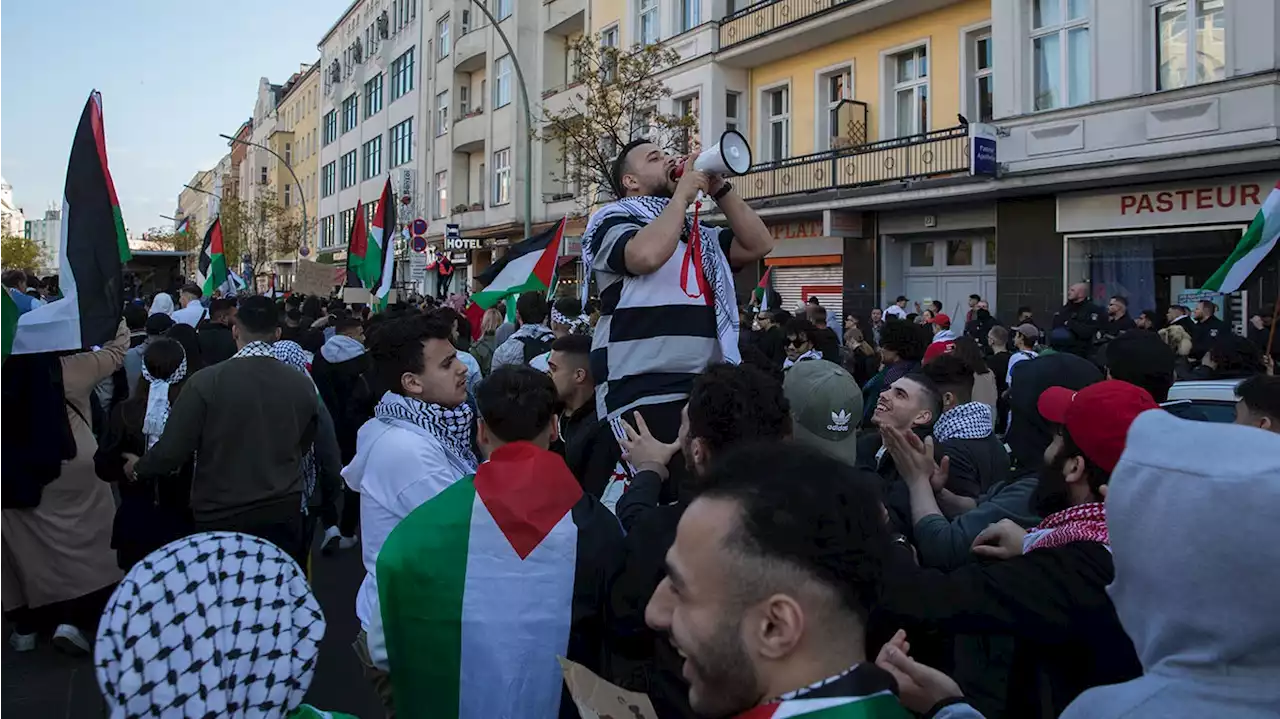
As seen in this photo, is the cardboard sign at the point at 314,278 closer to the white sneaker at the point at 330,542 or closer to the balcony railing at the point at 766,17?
the balcony railing at the point at 766,17

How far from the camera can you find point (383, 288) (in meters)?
12.2

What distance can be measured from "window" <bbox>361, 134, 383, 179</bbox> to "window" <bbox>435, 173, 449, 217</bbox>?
9.30 metres

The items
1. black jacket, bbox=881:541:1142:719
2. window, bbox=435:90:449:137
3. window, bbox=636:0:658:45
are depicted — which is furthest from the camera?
window, bbox=435:90:449:137

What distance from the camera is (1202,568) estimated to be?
1.45 metres

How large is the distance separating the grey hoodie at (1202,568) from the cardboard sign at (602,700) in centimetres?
77

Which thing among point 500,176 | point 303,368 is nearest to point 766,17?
point 500,176

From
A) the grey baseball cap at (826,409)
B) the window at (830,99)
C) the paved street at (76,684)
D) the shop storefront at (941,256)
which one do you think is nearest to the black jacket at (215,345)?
the paved street at (76,684)

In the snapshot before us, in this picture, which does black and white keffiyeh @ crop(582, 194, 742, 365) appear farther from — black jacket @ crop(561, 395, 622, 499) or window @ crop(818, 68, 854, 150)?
window @ crop(818, 68, 854, 150)

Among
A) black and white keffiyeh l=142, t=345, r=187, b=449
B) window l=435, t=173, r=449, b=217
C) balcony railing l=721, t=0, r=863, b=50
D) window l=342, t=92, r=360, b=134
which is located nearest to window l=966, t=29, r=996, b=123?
balcony railing l=721, t=0, r=863, b=50

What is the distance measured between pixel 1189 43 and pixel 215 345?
1356cm

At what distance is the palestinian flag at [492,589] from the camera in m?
2.38

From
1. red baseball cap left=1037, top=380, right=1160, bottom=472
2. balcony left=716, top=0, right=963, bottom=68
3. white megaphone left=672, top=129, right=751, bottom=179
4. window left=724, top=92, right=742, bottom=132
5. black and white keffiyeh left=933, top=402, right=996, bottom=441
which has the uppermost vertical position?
balcony left=716, top=0, right=963, bottom=68

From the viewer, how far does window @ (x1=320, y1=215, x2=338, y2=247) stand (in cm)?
5403

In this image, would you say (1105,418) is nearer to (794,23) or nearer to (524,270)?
(524,270)
